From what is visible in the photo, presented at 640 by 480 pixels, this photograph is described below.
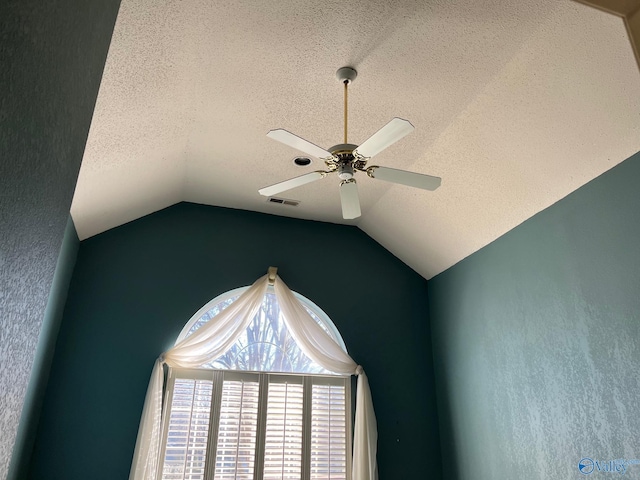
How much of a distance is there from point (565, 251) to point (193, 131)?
2556mm

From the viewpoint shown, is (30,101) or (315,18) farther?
(315,18)

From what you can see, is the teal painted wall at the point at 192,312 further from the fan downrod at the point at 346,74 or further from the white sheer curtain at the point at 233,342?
the fan downrod at the point at 346,74

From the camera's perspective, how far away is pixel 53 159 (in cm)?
91

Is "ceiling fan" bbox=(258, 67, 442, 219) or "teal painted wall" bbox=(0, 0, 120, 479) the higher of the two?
"ceiling fan" bbox=(258, 67, 442, 219)

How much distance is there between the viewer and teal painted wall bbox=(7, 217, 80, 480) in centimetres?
281

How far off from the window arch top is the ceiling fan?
65.4 inches

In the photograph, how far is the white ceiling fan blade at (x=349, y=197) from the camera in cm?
248

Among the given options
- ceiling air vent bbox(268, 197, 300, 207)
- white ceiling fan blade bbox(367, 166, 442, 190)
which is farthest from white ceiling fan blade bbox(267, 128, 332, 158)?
ceiling air vent bbox(268, 197, 300, 207)

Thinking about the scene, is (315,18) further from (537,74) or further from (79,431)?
(79,431)

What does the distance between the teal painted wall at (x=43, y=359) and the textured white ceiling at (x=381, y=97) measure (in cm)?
27

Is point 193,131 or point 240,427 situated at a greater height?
point 193,131

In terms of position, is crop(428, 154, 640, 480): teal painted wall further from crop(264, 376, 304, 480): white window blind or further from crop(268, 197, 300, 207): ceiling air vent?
crop(268, 197, 300, 207): ceiling air vent

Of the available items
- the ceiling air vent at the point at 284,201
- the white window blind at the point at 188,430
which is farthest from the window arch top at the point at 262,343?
the ceiling air vent at the point at 284,201

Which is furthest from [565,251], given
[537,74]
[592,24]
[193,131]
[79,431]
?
[79,431]
